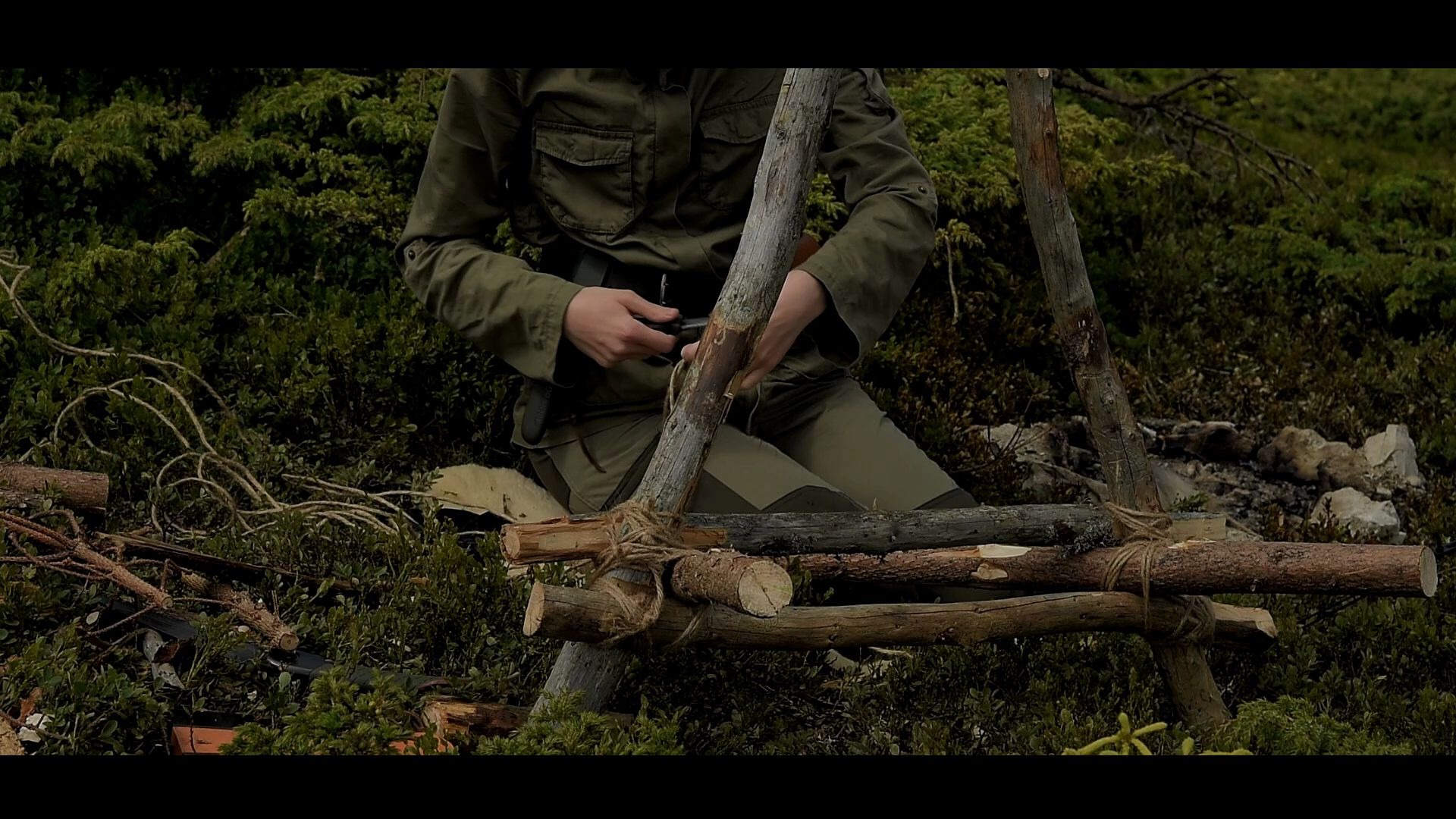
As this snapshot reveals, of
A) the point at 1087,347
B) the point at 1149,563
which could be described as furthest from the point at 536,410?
the point at 1149,563

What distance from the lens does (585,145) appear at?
458 cm

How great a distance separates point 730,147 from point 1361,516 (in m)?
3.19

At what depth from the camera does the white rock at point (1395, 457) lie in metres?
6.14

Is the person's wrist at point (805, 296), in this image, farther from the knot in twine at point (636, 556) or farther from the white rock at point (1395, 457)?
the white rock at point (1395, 457)

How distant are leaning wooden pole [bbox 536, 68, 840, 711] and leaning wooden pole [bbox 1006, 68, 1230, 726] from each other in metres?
0.60

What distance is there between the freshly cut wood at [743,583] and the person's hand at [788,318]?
78cm

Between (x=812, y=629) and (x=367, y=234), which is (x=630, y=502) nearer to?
(x=812, y=629)

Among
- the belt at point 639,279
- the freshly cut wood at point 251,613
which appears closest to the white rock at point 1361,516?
the belt at point 639,279

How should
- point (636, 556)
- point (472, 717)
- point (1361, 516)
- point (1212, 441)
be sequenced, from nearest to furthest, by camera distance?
1. point (636, 556)
2. point (472, 717)
3. point (1361, 516)
4. point (1212, 441)

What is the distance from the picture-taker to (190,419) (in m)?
5.37

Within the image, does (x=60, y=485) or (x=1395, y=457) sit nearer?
(x=60, y=485)

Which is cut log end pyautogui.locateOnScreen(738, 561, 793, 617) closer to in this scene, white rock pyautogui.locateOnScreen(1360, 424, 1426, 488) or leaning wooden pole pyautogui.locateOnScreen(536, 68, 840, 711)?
leaning wooden pole pyautogui.locateOnScreen(536, 68, 840, 711)

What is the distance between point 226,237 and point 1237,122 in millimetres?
7909

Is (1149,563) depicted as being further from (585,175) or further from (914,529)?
(585,175)
